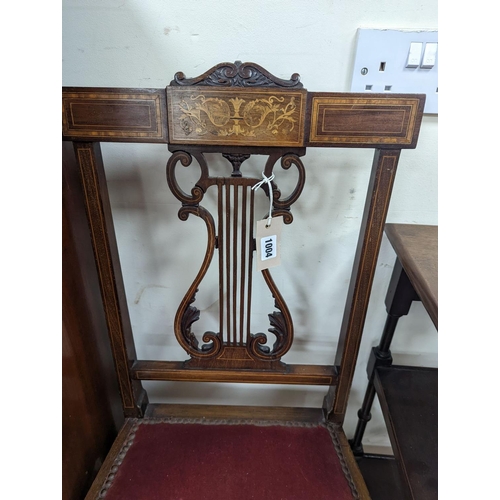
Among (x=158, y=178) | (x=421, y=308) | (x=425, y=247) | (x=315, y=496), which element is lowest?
(x=315, y=496)

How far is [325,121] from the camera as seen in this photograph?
1.67ft

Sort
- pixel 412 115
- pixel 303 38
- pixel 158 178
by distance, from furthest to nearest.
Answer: pixel 158 178 → pixel 303 38 → pixel 412 115

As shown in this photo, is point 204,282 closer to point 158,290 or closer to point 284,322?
point 158,290

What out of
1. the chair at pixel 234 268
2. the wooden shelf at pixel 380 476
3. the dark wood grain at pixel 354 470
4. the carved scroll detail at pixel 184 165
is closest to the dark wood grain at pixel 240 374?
the chair at pixel 234 268

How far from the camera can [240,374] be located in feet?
2.26

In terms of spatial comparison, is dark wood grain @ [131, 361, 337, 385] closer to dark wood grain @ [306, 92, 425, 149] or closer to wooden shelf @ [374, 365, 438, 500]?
wooden shelf @ [374, 365, 438, 500]

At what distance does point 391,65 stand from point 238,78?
0.29m

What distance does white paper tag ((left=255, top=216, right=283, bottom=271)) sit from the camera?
1.88 feet

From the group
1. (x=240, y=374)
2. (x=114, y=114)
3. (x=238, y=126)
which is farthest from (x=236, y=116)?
(x=240, y=374)

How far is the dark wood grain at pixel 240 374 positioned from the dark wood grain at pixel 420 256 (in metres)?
0.23

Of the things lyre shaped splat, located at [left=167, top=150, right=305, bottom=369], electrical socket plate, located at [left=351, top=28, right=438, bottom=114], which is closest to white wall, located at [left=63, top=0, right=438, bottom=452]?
electrical socket plate, located at [left=351, top=28, right=438, bottom=114]

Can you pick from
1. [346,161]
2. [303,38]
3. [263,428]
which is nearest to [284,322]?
[263,428]

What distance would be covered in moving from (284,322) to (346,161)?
31 cm

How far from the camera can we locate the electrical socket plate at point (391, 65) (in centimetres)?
61
